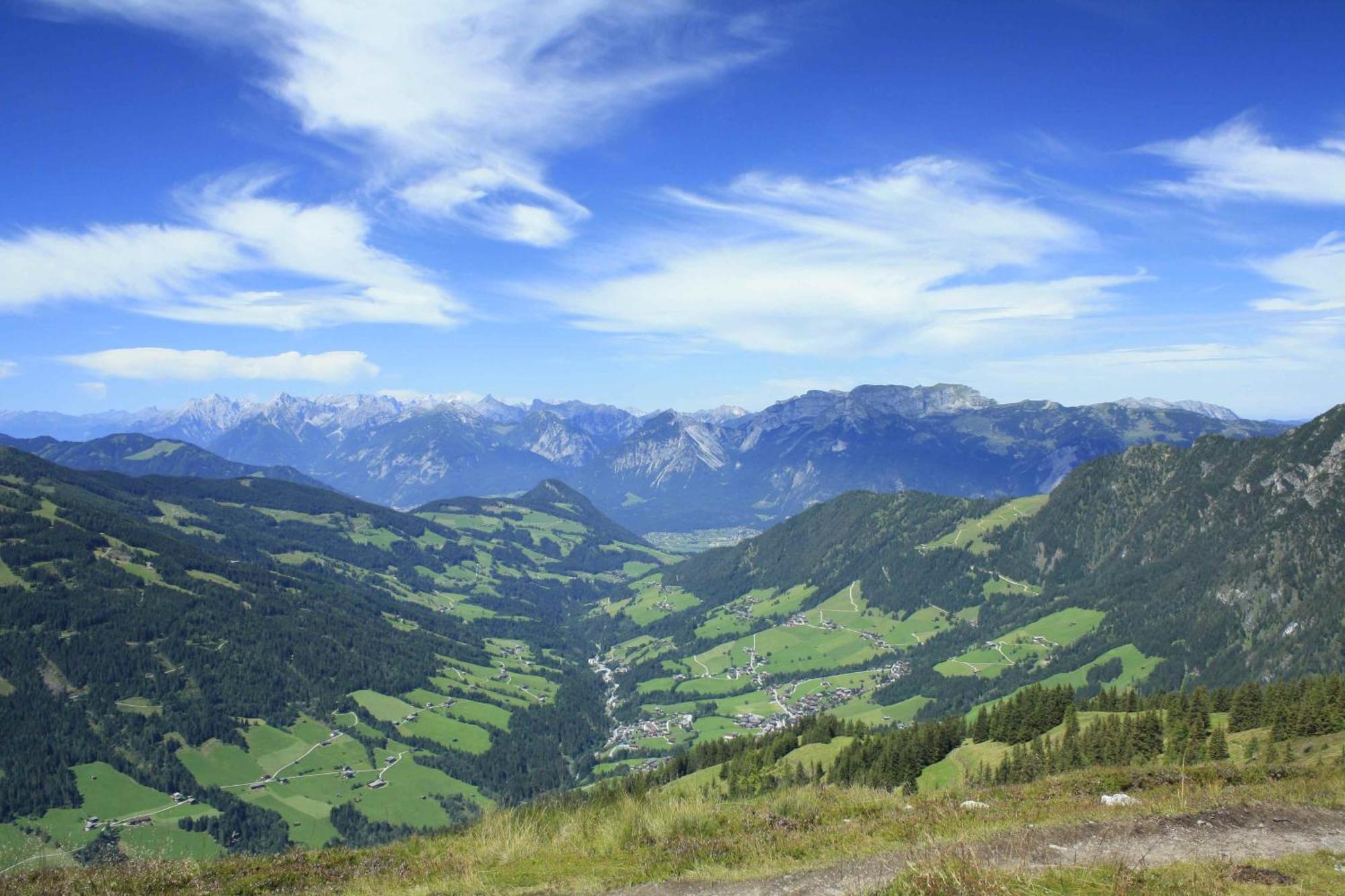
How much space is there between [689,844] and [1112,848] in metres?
9.13

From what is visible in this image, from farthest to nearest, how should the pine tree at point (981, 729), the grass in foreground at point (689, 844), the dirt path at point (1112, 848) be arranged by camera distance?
1. the pine tree at point (981, 729)
2. the grass in foreground at point (689, 844)
3. the dirt path at point (1112, 848)

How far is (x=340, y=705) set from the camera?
190000mm

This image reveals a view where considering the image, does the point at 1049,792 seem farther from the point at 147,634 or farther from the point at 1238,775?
the point at 147,634

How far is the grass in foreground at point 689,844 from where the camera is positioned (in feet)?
46.3

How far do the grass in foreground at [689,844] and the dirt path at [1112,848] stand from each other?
1.90 feet

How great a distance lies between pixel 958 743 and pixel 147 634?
212m

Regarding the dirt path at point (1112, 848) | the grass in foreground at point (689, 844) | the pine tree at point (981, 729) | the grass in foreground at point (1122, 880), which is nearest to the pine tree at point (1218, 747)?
the grass in foreground at point (689, 844)

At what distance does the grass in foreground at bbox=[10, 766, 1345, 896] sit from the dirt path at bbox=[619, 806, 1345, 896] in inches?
22.8

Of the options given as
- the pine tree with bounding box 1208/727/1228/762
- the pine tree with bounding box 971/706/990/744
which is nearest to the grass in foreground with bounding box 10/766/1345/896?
the pine tree with bounding box 1208/727/1228/762

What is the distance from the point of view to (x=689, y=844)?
16531 mm

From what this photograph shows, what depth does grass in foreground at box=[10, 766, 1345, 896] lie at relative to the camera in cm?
1412

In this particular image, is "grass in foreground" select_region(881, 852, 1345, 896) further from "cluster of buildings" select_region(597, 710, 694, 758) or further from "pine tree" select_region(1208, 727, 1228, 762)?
"cluster of buildings" select_region(597, 710, 694, 758)

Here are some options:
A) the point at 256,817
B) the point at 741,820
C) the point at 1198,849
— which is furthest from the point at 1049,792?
the point at 256,817

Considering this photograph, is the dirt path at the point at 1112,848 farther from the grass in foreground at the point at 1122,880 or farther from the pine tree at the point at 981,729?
the pine tree at the point at 981,729
